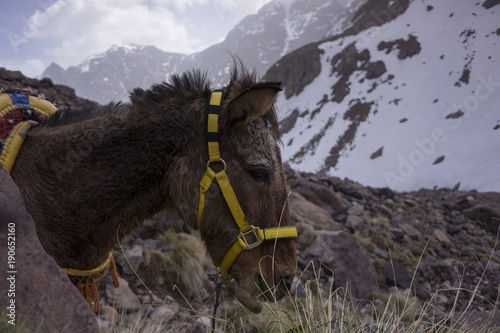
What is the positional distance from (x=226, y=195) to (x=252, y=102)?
69 cm

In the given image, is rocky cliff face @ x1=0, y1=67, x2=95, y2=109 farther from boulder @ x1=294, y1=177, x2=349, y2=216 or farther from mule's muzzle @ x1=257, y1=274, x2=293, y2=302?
mule's muzzle @ x1=257, y1=274, x2=293, y2=302

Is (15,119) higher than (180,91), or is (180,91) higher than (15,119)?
(15,119)

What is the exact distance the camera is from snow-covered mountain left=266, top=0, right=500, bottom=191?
914 inches

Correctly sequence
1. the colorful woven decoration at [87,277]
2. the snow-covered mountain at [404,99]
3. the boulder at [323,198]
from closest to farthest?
the colorful woven decoration at [87,277] < the boulder at [323,198] < the snow-covered mountain at [404,99]

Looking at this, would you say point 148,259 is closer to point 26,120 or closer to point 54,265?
point 26,120

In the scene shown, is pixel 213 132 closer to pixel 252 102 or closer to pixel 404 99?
pixel 252 102

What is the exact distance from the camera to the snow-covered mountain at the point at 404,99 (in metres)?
23.2

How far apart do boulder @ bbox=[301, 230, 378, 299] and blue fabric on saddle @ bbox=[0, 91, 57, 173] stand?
4854 mm

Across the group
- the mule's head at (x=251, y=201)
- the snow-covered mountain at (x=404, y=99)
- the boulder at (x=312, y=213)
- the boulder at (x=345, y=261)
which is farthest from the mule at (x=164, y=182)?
the snow-covered mountain at (x=404, y=99)

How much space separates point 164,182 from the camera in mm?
2039

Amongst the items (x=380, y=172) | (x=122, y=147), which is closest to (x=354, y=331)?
(x=122, y=147)

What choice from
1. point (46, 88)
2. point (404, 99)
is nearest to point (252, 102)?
point (46, 88)

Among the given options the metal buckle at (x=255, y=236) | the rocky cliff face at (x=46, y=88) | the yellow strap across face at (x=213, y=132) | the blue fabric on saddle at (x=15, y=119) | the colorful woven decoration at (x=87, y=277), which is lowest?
the metal buckle at (x=255, y=236)

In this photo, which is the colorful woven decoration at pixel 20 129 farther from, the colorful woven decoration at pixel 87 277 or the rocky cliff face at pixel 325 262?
the rocky cliff face at pixel 325 262
